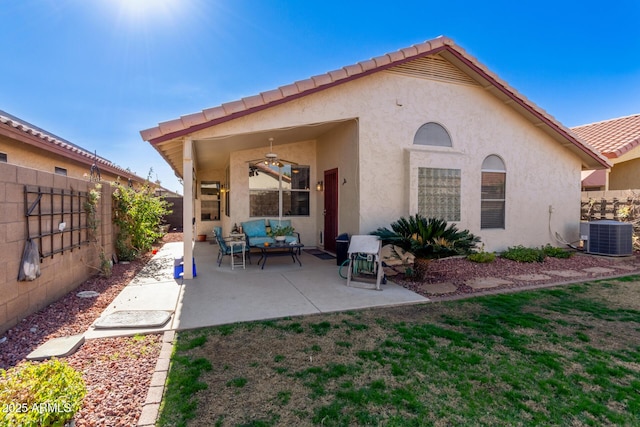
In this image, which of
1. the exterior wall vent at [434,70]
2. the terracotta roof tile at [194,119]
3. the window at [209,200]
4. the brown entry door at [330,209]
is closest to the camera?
the terracotta roof tile at [194,119]

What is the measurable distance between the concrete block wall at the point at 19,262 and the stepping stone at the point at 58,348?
0.67 meters

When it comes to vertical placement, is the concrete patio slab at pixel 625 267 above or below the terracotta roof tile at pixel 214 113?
below

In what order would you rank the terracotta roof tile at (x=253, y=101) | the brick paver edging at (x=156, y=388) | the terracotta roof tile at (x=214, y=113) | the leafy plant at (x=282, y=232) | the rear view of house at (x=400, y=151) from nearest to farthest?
the brick paver edging at (x=156, y=388), the terracotta roof tile at (x=214, y=113), the terracotta roof tile at (x=253, y=101), the rear view of house at (x=400, y=151), the leafy plant at (x=282, y=232)

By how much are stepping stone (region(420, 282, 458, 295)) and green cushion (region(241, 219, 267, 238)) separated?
190 inches

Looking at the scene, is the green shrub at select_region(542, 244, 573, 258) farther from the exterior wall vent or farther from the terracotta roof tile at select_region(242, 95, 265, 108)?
the terracotta roof tile at select_region(242, 95, 265, 108)

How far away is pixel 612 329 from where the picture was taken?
438 cm

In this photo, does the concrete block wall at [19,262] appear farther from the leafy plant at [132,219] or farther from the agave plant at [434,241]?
the agave plant at [434,241]

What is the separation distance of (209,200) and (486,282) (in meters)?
12.1

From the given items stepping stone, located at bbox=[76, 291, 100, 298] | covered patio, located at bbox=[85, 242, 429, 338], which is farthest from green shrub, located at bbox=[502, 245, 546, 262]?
stepping stone, located at bbox=[76, 291, 100, 298]

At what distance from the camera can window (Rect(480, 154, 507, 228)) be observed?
9648 millimetres

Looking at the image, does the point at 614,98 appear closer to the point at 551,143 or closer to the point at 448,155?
the point at 551,143

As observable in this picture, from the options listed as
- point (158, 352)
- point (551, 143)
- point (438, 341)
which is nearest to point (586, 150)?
point (551, 143)

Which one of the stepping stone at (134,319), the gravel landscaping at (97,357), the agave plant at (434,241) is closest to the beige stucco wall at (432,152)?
the agave plant at (434,241)

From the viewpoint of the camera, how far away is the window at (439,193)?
345 inches
